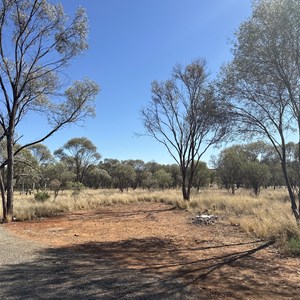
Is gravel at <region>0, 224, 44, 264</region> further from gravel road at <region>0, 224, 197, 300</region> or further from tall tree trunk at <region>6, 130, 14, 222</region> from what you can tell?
tall tree trunk at <region>6, 130, 14, 222</region>

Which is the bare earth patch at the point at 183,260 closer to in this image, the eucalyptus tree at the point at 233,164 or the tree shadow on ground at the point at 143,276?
the tree shadow on ground at the point at 143,276

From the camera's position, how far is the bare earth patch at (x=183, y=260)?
5082 millimetres

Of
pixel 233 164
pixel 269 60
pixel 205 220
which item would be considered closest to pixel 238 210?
pixel 205 220

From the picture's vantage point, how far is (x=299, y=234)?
8.33 m

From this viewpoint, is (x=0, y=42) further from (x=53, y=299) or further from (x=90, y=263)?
(x=53, y=299)

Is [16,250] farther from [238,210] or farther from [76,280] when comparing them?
[238,210]

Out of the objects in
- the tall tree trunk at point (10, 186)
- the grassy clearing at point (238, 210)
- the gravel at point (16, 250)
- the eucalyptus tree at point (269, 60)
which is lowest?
the gravel at point (16, 250)

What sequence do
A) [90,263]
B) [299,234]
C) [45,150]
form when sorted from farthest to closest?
[45,150] < [299,234] < [90,263]

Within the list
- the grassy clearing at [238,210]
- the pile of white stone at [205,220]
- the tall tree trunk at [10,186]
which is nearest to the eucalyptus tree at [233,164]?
the grassy clearing at [238,210]

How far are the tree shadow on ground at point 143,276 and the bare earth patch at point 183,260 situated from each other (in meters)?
0.02

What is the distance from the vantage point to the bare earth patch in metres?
5.08

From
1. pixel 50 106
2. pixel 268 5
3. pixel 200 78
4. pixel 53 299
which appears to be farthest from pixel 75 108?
pixel 53 299

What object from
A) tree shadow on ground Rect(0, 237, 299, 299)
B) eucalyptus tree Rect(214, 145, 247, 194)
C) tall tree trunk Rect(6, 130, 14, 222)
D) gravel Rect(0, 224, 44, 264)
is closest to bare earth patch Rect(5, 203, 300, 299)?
tree shadow on ground Rect(0, 237, 299, 299)

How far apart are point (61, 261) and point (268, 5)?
9322mm
